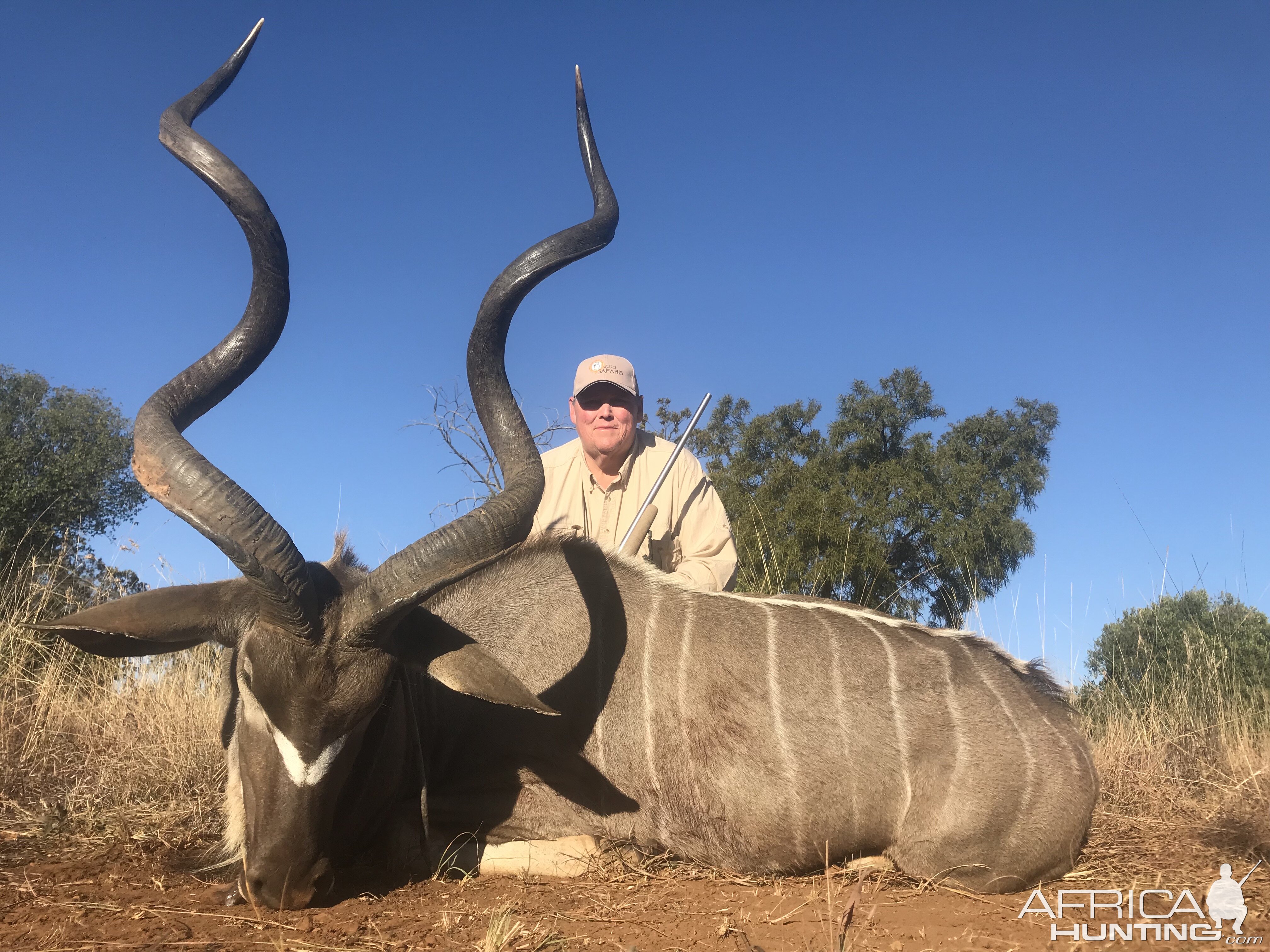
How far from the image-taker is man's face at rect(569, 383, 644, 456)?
532cm

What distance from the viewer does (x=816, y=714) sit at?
11.3ft

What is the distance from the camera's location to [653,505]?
518 centimetres

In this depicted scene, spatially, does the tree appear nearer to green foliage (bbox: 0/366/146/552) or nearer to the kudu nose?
green foliage (bbox: 0/366/146/552)

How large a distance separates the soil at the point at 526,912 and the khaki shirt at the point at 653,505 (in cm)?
215

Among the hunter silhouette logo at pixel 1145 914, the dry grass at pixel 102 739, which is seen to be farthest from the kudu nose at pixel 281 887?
the hunter silhouette logo at pixel 1145 914

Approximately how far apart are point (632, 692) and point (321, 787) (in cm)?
120

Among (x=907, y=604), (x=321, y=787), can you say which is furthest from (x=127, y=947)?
(x=907, y=604)

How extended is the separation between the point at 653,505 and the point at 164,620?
2765mm

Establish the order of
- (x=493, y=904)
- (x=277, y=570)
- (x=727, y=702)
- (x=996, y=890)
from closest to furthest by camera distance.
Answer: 1. (x=277, y=570)
2. (x=493, y=904)
3. (x=996, y=890)
4. (x=727, y=702)

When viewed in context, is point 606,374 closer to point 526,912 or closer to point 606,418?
point 606,418

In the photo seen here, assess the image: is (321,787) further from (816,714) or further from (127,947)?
(816,714)

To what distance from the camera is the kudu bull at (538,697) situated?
2.81 metres

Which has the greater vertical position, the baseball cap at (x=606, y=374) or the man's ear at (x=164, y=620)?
the baseball cap at (x=606, y=374)

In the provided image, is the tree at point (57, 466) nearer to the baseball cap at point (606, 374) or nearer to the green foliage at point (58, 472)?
the green foliage at point (58, 472)
